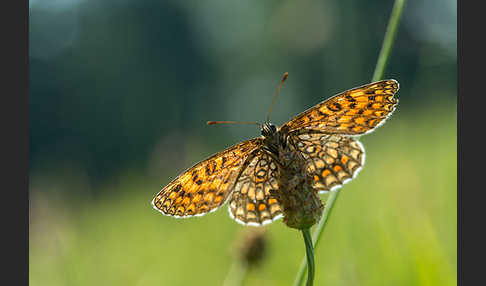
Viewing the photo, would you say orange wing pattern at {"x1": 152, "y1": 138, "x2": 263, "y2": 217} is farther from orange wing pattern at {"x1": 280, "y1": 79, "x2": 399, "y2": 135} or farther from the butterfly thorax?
orange wing pattern at {"x1": 280, "y1": 79, "x2": 399, "y2": 135}

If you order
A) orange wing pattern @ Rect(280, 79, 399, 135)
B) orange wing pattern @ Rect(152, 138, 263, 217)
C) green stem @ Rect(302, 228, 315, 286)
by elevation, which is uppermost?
orange wing pattern @ Rect(152, 138, 263, 217)

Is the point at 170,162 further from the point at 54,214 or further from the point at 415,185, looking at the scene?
the point at 415,185

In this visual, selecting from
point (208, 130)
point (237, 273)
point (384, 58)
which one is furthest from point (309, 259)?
point (208, 130)

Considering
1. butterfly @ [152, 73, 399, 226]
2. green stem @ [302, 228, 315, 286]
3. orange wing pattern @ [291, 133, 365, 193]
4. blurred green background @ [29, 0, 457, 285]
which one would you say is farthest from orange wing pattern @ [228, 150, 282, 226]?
blurred green background @ [29, 0, 457, 285]

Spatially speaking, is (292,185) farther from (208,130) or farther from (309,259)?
(208,130)

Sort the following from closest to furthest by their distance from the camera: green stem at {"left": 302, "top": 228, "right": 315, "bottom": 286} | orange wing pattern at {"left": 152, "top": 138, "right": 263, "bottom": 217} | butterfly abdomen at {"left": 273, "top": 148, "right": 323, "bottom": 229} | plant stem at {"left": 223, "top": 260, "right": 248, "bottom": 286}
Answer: green stem at {"left": 302, "top": 228, "right": 315, "bottom": 286} → butterfly abdomen at {"left": 273, "top": 148, "right": 323, "bottom": 229} → orange wing pattern at {"left": 152, "top": 138, "right": 263, "bottom": 217} → plant stem at {"left": 223, "top": 260, "right": 248, "bottom": 286}

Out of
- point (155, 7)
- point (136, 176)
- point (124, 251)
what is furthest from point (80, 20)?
point (124, 251)
